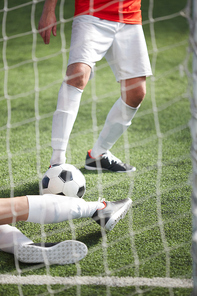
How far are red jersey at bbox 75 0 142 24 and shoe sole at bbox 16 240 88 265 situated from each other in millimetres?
1242

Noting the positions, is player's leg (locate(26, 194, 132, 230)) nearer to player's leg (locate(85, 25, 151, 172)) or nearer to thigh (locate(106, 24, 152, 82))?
player's leg (locate(85, 25, 151, 172))

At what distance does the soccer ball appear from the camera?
6.46 ft

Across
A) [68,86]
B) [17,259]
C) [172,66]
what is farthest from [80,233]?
[172,66]

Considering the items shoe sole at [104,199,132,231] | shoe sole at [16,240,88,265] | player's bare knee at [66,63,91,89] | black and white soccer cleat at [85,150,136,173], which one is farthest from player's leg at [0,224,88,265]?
black and white soccer cleat at [85,150,136,173]

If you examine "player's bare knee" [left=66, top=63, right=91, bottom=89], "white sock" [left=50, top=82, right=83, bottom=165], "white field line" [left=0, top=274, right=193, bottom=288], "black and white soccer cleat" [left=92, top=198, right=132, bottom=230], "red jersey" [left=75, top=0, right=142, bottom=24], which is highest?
"red jersey" [left=75, top=0, right=142, bottom=24]

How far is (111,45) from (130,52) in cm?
13

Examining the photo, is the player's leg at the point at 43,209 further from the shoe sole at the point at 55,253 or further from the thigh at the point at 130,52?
the thigh at the point at 130,52

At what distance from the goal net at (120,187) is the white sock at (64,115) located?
0.09m

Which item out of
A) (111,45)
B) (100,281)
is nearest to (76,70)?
(111,45)

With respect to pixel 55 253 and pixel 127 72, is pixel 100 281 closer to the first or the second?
pixel 55 253

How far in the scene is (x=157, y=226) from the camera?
5.98 feet

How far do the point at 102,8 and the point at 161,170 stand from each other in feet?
3.77

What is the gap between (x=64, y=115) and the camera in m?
2.00

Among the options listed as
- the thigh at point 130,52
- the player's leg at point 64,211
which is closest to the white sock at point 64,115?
the thigh at point 130,52
